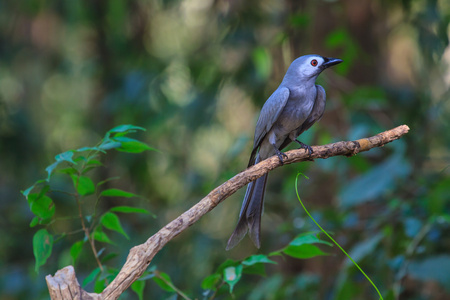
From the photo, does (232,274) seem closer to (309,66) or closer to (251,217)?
(251,217)

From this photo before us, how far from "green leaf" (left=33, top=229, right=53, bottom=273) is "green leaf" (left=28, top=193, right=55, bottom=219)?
0.08m

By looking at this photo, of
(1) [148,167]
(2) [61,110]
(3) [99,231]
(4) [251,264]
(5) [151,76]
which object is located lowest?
(4) [251,264]

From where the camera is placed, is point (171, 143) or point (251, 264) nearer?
point (251, 264)

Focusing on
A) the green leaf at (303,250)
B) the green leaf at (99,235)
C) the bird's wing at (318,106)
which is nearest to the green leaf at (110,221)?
the green leaf at (99,235)

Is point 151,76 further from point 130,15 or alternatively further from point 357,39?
point 357,39

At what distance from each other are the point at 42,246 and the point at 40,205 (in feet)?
0.52

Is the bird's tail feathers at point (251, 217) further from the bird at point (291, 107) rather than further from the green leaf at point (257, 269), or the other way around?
the green leaf at point (257, 269)

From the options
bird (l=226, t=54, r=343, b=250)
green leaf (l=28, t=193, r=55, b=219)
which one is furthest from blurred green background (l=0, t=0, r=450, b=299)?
green leaf (l=28, t=193, r=55, b=219)

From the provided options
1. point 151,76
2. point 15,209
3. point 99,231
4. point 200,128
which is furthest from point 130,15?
point 99,231

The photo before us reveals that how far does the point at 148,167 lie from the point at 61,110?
3300mm

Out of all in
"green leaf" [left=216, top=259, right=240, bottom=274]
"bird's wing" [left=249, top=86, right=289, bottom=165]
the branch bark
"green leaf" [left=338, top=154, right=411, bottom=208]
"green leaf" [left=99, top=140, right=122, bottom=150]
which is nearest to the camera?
the branch bark

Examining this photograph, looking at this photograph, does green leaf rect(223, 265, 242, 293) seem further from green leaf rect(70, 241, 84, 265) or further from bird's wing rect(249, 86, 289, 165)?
bird's wing rect(249, 86, 289, 165)

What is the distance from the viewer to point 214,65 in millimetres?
5305

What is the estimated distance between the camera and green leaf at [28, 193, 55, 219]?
189cm
